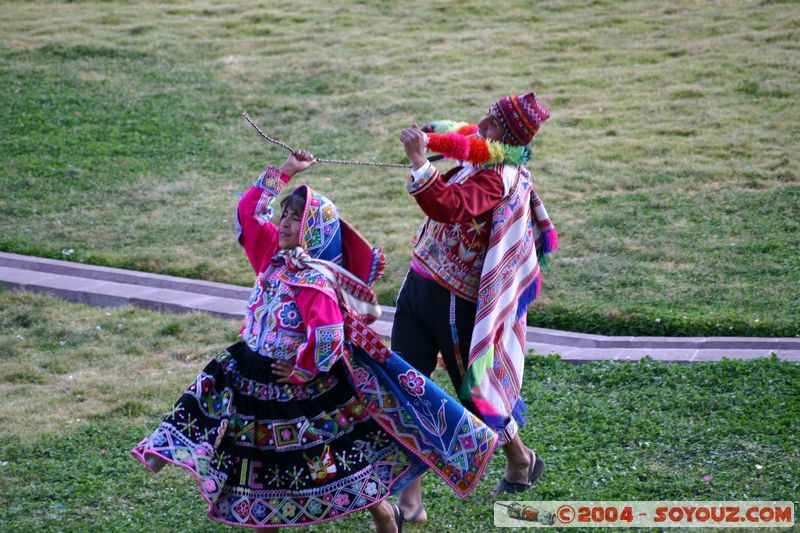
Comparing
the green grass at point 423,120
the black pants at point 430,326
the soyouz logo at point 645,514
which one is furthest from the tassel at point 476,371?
the green grass at point 423,120

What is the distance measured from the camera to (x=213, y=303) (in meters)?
8.58

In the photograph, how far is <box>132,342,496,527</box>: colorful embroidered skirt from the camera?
4.19m

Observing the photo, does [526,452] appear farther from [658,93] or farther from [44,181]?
[658,93]

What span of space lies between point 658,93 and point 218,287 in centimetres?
779

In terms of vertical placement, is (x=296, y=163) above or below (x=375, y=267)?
above

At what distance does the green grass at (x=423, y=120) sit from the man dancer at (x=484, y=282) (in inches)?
116

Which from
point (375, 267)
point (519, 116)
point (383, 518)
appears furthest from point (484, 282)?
point (383, 518)

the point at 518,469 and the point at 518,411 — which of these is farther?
the point at 518,411

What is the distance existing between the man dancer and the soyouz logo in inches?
10.0

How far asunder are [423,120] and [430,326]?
356 inches

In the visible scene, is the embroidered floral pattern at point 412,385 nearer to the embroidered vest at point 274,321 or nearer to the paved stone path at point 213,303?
the embroidered vest at point 274,321

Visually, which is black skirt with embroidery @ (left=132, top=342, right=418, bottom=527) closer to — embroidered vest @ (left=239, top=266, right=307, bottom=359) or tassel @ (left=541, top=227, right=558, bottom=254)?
embroidered vest @ (left=239, top=266, right=307, bottom=359)

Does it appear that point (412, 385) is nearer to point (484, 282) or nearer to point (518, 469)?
point (484, 282)

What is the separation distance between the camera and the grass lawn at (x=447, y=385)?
5.01 metres
